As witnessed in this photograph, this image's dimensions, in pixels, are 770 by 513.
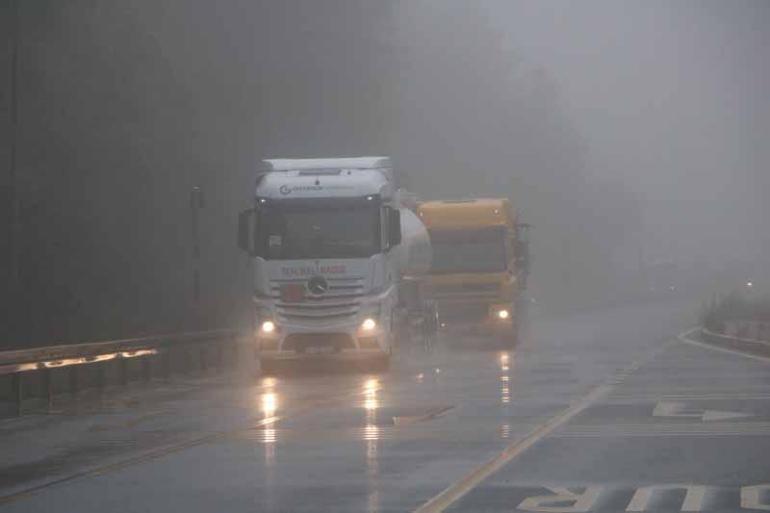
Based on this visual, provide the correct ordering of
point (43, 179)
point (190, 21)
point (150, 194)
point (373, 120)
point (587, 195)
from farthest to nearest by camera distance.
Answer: point (587, 195) → point (373, 120) → point (190, 21) → point (150, 194) → point (43, 179)

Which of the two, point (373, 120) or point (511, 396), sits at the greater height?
point (373, 120)

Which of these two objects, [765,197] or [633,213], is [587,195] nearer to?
[633,213]

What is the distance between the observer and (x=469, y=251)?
1665 inches

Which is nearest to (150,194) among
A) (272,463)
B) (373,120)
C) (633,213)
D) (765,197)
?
(373,120)

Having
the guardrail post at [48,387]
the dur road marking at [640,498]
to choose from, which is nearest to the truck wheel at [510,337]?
the guardrail post at [48,387]

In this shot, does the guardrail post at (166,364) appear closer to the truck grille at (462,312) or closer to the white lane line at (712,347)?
the white lane line at (712,347)

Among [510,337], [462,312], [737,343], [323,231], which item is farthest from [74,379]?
[737,343]

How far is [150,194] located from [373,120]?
15.7m

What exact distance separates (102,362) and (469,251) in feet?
52.1

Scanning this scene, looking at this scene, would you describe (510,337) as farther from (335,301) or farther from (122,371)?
(122,371)

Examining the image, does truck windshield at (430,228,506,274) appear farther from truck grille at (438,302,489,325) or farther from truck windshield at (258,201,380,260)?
truck windshield at (258,201,380,260)

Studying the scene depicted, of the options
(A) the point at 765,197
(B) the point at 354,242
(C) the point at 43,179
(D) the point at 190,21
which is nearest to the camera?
(B) the point at 354,242

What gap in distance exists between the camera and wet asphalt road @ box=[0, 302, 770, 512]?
13.4m

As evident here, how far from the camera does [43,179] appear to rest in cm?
4422
